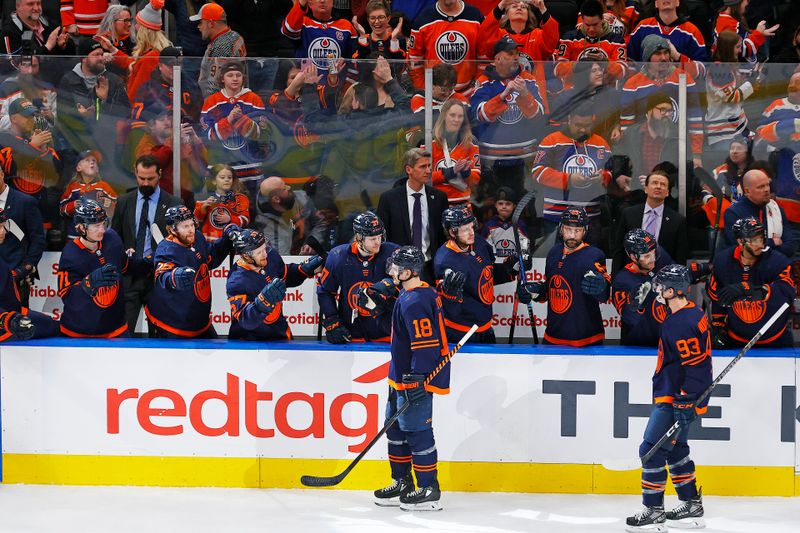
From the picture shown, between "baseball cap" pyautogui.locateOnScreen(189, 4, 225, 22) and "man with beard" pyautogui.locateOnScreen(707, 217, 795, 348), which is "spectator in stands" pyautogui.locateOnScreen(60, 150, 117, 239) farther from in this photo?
"man with beard" pyautogui.locateOnScreen(707, 217, 795, 348)

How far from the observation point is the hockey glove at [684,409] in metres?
5.98

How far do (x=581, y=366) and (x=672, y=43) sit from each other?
2.54 meters

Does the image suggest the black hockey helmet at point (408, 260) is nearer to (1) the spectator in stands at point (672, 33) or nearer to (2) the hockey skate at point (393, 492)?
(2) the hockey skate at point (393, 492)

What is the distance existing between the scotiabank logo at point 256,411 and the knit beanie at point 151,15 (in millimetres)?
2388

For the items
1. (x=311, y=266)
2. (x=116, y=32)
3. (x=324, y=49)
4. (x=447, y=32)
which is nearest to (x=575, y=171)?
(x=447, y=32)

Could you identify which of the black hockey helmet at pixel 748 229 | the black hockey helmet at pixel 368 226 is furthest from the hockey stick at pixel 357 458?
the black hockey helmet at pixel 748 229

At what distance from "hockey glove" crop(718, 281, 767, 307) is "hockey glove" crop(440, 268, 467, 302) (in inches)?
55.6

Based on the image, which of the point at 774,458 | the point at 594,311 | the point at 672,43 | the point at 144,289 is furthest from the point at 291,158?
the point at 774,458

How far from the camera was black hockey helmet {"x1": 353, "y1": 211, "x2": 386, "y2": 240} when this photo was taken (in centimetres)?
685

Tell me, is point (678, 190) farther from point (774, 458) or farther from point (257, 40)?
point (257, 40)

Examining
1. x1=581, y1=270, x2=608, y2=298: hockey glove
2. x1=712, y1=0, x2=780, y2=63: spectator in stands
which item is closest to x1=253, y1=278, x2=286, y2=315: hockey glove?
x1=581, y1=270, x2=608, y2=298: hockey glove

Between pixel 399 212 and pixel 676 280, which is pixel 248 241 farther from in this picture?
pixel 676 280

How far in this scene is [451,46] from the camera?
7.93m

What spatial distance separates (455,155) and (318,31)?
1.44 m
